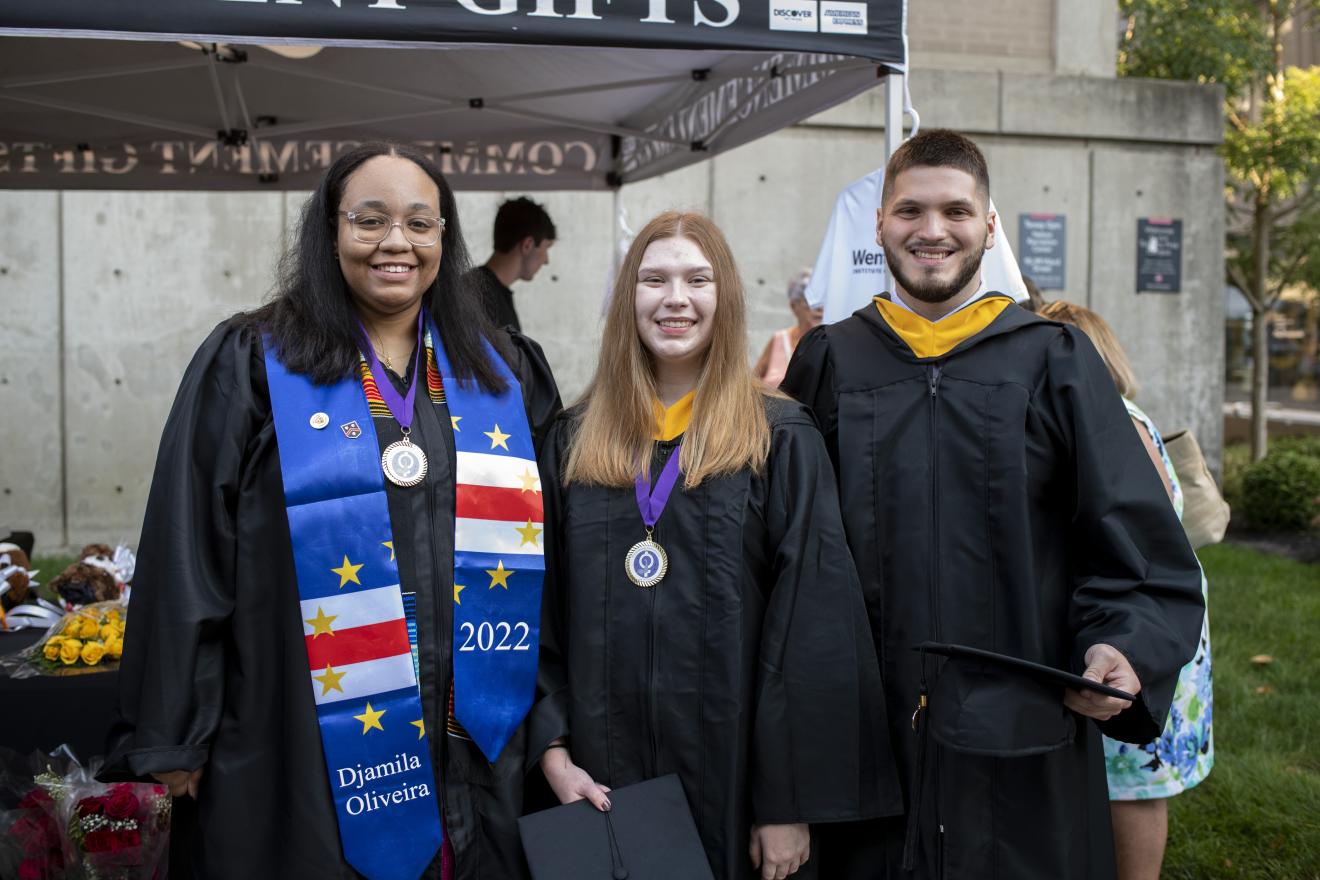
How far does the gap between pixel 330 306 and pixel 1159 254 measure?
9047 mm

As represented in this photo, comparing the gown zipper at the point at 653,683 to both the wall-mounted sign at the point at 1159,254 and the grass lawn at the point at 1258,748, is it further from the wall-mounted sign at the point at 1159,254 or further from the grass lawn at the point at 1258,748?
the wall-mounted sign at the point at 1159,254

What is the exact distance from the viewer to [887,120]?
3553 mm

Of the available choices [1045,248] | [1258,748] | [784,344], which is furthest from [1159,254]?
[1258,748]

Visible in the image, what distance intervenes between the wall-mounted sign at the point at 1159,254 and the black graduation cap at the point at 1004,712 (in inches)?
336

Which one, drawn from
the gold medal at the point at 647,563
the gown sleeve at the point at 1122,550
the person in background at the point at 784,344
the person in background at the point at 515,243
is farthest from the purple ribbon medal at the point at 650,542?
the person in background at the point at 784,344

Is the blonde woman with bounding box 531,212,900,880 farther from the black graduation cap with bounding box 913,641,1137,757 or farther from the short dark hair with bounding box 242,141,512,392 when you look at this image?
the short dark hair with bounding box 242,141,512,392

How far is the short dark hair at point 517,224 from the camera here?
5.36m

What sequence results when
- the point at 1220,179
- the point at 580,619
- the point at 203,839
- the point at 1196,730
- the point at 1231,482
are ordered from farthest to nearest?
the point at 1231,482 → the point at 1220,179 → the point at 1196,730 → the point at 580,619 → the point at 203,839

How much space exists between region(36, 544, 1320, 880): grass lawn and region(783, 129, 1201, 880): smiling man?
1.77 meters

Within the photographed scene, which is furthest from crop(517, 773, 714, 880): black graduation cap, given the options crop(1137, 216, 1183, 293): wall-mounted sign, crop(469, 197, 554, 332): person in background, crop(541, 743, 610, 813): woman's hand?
crop(1137, 216, 1183, 293): wall-mounted sign

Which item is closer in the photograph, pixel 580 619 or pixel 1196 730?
pixel 580 619

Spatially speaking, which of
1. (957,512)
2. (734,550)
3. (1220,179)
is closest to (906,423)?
(957,512)

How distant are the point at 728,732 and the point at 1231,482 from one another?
9.97 metres

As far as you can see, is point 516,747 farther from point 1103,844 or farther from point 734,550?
point 1103,844
